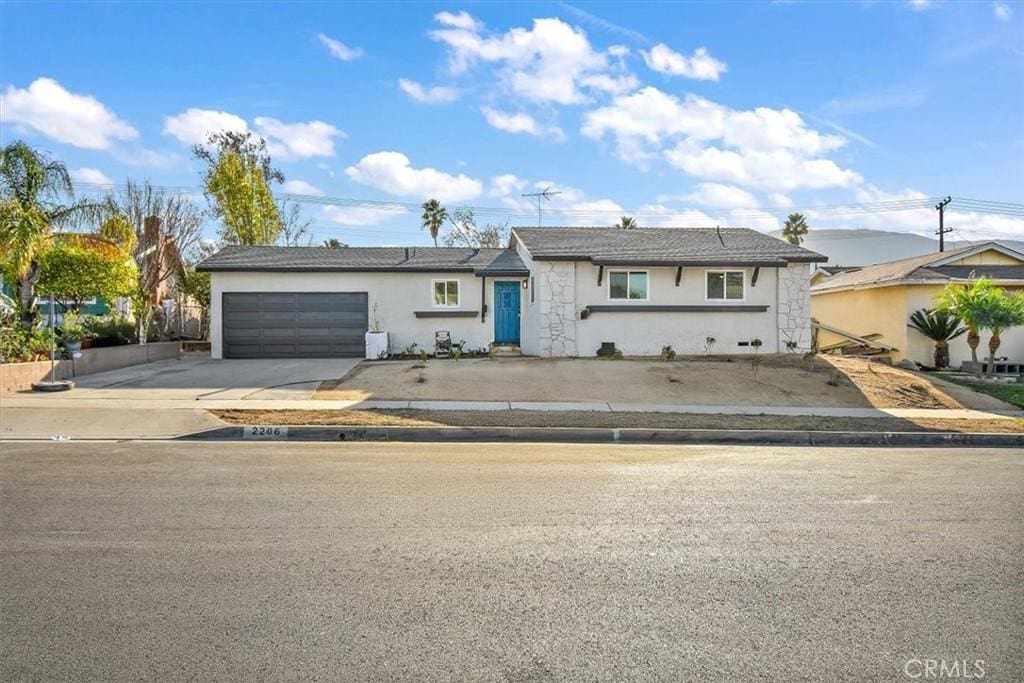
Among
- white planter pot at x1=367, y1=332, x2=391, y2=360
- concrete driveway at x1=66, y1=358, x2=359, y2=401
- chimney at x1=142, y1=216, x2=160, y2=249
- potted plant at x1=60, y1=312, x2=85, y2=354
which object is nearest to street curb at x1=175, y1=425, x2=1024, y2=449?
concrete driveway at x1=66, y1=358, x2=359, y2=401

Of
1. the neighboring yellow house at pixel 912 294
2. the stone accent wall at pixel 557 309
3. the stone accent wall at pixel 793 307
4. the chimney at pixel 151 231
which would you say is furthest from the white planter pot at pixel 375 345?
the neighboring yellow house at pixel 912 294

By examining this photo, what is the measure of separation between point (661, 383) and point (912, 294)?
11.2m

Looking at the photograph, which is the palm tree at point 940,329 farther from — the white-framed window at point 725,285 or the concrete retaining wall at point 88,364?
the concrete retaining wall at point 88,364

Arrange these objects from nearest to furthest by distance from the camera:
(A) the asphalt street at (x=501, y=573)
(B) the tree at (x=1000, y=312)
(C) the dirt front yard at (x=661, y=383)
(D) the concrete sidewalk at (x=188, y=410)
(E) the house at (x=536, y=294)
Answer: (A) the asphalt street at (x=501, y=573) → (D) the concrete sidewalk at (x=188, y=410) → (C) the dirt front yard at (x=661, y=383) → (B) the tree at (x=1000, y=312) → (E) the house at (x=536, y=294)

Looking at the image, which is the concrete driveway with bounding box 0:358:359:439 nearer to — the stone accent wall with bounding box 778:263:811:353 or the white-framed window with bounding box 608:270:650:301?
the white-framed window with bounding box 608:270:650:301

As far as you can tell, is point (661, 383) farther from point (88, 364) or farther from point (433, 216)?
point (433, 216)

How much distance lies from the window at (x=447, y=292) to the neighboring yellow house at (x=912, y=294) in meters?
13.9

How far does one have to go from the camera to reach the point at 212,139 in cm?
3416

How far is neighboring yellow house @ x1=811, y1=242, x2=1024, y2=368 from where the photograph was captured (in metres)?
21.4

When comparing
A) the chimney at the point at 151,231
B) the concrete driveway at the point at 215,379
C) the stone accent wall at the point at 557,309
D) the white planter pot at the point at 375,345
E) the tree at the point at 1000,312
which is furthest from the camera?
the chimney at the point at 151,231

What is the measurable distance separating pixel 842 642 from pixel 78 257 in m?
20.7

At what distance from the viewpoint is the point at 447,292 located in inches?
908

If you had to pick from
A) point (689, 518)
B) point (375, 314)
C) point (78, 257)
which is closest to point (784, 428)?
point (689, 518)

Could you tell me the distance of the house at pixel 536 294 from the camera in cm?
2023
